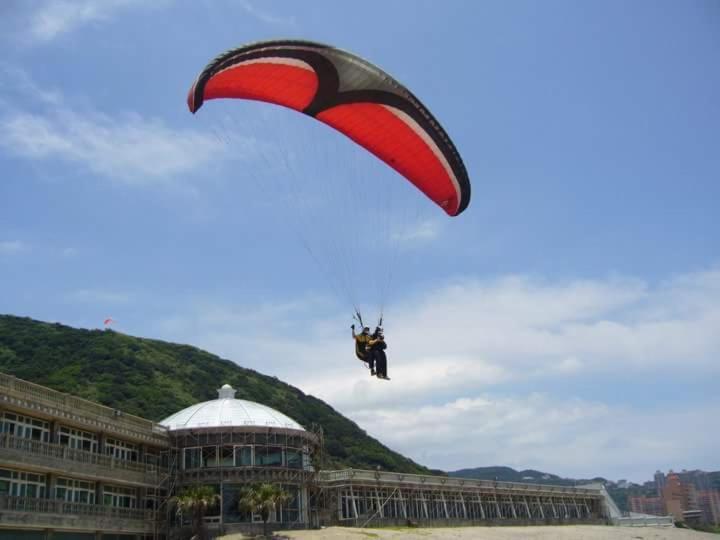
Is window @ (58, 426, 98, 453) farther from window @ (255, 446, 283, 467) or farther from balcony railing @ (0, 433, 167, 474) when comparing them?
window @ (255, 446, 283, 467)

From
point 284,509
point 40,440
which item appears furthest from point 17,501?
point 284,509

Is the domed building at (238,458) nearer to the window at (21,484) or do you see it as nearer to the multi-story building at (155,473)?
the multi-story building at (155,473)

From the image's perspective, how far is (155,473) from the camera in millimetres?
40875

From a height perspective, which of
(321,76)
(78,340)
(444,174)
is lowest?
(444,174)

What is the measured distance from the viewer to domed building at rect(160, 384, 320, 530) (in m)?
40.0

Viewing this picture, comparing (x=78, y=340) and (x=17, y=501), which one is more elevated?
(x=78, y=340)

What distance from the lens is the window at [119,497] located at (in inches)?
1468

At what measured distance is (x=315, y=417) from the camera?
114938 mm

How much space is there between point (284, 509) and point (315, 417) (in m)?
74.3

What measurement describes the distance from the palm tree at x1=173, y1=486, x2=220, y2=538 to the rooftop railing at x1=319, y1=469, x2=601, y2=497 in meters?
12.3

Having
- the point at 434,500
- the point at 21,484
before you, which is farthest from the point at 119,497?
the point at 434,500

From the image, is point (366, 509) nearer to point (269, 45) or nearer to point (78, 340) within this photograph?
point (269, 45)

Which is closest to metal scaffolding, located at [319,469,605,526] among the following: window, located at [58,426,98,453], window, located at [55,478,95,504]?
window, located at [55,478,95,504]

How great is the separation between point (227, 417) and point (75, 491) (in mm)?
10099
